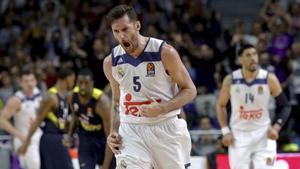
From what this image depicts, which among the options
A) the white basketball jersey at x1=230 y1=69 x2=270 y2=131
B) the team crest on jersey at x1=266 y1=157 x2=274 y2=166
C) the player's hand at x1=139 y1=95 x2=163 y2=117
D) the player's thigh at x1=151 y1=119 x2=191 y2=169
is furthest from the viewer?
the white basketball jersey at x1=230 y1=69 x2=270 y2=131

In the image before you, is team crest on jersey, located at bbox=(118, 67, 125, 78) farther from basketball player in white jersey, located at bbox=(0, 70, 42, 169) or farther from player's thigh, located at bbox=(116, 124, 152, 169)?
basketball player in white jersey, located at bbox=(0, 70, 42, 169)

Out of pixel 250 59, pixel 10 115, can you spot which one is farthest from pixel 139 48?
pixel 10 115

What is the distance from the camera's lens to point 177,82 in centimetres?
650

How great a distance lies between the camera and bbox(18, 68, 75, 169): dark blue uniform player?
991 centimetres

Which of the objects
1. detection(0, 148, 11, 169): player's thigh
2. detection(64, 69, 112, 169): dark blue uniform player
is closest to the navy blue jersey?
detection(64, 69, 112, 169): dark blue uniform player

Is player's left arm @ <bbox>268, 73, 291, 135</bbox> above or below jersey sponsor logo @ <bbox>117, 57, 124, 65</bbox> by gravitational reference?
below

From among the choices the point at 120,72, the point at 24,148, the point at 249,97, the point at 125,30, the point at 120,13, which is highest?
the point at 120,13

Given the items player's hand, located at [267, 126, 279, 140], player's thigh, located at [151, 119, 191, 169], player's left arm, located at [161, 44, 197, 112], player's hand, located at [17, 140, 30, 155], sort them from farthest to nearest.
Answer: player's hand, located at [17, 140, 30, 155], player's hand, located at [267, 126, 279, 140], player's thigh, located at [151, 119, 191, 169], player's left arm, located at [161, 44, 197, 112]

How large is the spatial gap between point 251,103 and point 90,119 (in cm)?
208

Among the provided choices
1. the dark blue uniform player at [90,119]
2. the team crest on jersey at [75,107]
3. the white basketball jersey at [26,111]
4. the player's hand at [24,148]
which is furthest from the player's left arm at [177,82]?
the white basketball jersey at [26,111]

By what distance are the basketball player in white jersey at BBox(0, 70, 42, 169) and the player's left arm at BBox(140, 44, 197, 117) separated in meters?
5.39

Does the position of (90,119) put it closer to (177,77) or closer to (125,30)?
(177,77)

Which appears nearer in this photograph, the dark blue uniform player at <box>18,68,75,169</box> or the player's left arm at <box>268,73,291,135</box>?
the player's left arm at <box>268,73,291,135</box>

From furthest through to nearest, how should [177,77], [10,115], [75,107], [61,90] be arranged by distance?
[10,115], [61,90], [75,107], [177,77]
